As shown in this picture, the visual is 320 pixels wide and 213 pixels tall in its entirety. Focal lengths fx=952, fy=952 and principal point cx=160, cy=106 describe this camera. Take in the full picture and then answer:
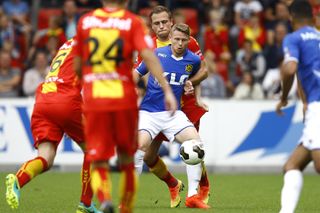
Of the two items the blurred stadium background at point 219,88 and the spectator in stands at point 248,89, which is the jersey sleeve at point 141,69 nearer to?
the blurred stadium background at point 219,88

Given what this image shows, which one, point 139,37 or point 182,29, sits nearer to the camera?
point 139,37

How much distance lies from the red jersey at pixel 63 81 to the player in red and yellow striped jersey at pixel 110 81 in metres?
1.96

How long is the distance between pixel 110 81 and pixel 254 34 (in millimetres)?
14865

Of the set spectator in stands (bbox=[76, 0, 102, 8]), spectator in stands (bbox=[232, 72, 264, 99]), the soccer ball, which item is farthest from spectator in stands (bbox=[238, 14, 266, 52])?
the soccer ball

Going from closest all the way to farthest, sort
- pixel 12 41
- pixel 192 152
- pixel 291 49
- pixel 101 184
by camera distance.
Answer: pixel 101 184 → pixel 291 49 → pixel 192 152 → pixel 12 41

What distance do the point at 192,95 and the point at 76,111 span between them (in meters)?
2.30

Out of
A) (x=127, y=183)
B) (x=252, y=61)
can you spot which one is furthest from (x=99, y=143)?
(x=252, y=61)

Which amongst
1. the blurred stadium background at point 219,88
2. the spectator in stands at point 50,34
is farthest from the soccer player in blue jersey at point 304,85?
the spectator in stands at point 50,34

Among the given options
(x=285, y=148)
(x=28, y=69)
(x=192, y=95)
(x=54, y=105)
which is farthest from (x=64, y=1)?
(x=54, y=105)

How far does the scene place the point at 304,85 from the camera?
9.36m

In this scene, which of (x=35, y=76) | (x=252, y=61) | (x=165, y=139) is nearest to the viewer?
(x=165, y=139)

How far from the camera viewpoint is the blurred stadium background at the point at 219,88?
18781mm

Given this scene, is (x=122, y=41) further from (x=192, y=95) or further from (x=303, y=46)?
(x=192, y=95)

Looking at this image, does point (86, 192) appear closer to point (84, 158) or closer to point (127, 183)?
point (84, 158)
